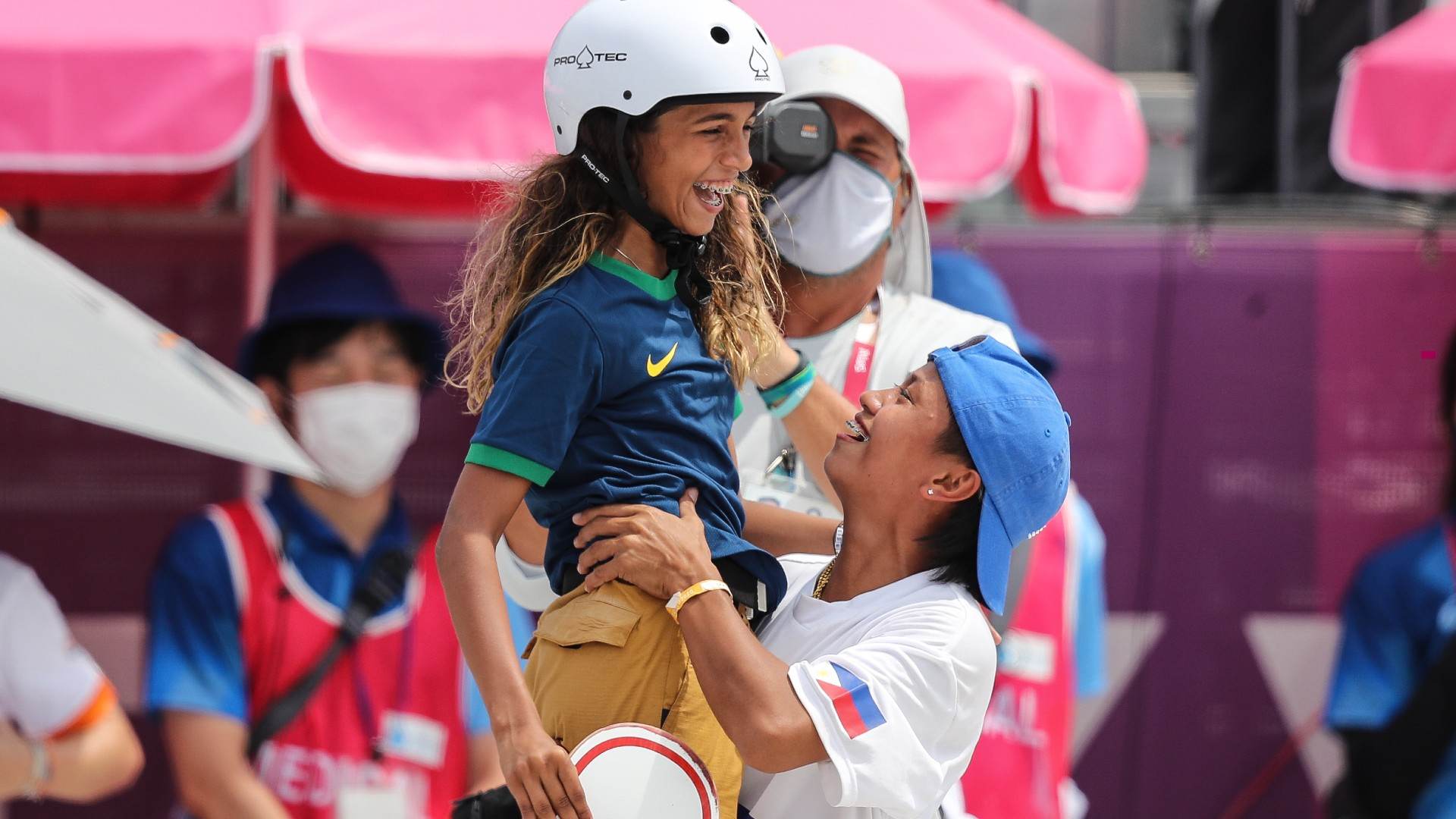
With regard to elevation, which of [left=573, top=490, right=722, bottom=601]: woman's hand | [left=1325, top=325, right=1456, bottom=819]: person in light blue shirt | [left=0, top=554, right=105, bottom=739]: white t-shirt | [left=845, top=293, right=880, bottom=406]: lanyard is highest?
[left=573, top=490, right=722, bottom=601]: woman's hand

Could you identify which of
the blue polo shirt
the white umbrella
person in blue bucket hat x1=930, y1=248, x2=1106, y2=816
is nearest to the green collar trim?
the white umbrella

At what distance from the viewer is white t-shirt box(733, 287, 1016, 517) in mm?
3340

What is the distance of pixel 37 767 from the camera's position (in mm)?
4547

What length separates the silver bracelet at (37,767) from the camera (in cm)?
454

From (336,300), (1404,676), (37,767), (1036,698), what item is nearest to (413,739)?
(37,767)

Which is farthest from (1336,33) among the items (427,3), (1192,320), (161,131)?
(161,131)

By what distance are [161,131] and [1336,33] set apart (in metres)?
6.36

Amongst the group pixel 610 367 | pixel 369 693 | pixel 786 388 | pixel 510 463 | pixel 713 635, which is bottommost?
pixel 369 693

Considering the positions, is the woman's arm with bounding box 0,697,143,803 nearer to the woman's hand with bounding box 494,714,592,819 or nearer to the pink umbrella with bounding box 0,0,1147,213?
the pink umbrella with bounding box 0,0,1147,213

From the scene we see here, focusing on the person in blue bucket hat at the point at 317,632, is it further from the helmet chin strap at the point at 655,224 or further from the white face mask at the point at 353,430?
the helmet chin strap at the point at 655,224

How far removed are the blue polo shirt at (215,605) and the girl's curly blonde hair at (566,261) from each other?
2.00 metres

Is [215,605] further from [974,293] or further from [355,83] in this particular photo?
[974,293]

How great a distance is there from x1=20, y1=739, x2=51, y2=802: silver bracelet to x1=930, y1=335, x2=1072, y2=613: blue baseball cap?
9.50 ft

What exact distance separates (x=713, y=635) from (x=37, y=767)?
9.23 ft
